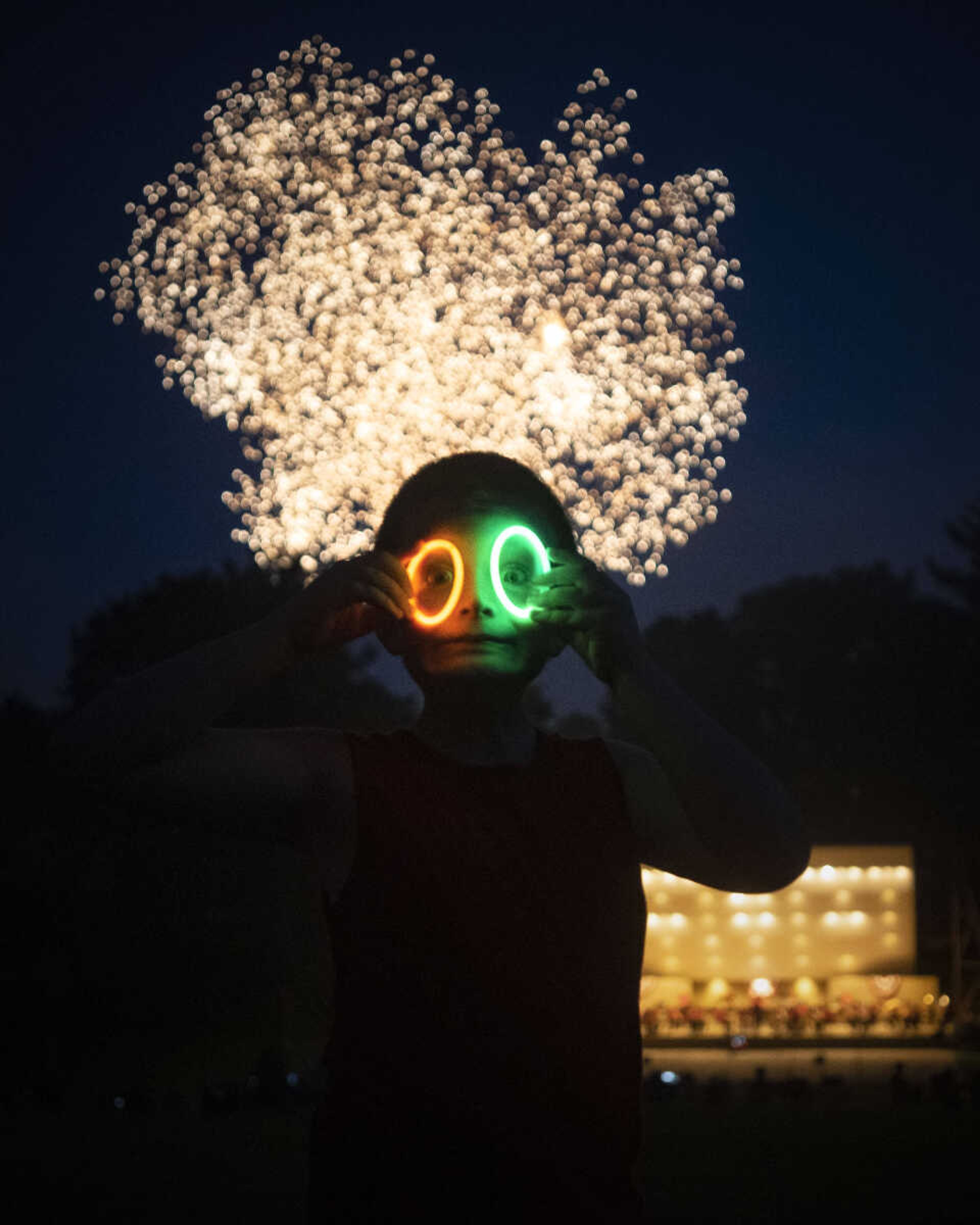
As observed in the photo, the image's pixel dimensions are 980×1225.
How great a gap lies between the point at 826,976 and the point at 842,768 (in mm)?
13792

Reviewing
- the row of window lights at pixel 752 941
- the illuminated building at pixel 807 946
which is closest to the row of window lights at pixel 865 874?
the illuminated building at pixel 807 946

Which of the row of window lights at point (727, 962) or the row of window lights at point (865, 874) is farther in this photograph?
the row of window lights at point (865, 874)

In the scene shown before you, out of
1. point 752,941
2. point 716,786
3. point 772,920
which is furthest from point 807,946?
point 716,786

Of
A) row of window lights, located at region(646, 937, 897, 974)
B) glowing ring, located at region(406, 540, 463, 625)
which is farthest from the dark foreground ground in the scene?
row of window lights, located at region(646, 937, 897, 974)

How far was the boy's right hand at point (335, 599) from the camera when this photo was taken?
2676mm

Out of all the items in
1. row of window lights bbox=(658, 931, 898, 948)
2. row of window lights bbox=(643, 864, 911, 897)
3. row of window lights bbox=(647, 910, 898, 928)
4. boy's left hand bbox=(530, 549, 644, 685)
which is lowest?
boy's left hand bbox=(530, 549, 644, 685)

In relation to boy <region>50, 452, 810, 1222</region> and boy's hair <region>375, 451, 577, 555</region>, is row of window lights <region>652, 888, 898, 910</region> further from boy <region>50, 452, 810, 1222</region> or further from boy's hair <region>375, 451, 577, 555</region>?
boy <region>50, 452, 810, 1222</region>

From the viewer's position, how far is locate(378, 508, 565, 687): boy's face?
2816 mm

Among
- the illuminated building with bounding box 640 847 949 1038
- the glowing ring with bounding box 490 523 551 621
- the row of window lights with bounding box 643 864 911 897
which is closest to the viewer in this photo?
the glowing ring with bounding box 490 523 551 621

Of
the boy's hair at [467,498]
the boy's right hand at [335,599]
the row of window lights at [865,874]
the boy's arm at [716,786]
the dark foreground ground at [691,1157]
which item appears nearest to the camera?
the boy's arm at [716,786]

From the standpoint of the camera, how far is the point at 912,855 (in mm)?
36500

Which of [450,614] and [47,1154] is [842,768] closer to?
[47,1154]

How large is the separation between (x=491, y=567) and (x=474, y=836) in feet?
1.72

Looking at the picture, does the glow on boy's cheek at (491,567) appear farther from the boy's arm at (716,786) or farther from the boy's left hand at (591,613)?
the boy's arm at (716,786)
